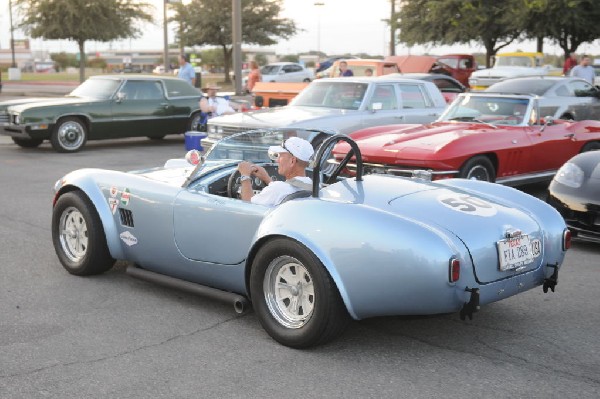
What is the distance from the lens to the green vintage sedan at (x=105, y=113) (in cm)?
1389

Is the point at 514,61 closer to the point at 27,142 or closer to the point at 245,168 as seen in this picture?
the point at 27,142

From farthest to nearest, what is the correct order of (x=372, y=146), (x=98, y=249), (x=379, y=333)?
1. (x=372, y=146)
2. (x=98, y=249)
3. (x=379, y=333)

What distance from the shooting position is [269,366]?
4.05 m

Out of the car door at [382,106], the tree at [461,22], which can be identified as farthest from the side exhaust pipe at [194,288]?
the tree at [461,22]

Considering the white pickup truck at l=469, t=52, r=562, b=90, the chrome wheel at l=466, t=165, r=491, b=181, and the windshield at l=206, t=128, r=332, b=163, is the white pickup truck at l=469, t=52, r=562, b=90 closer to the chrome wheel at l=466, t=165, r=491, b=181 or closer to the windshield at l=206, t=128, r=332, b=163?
the chrome wheel at l=466, t=165, r=491, b=181

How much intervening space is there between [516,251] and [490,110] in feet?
19.1

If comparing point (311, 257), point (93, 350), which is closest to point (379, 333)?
point (311, 257)

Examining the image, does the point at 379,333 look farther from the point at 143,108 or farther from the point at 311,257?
the point at 143,108

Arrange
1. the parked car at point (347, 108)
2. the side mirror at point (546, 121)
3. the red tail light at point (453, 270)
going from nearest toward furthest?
the red tail light at point (453, 270) < the side mirror at point (546, 121) < the parked car at point (347, 108)

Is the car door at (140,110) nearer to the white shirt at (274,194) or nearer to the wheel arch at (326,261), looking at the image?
the white shirt at (274,194)

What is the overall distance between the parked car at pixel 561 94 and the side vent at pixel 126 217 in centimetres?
806

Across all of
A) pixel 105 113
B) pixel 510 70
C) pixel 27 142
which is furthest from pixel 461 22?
pixel 27 142

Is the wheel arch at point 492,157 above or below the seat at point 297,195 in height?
below

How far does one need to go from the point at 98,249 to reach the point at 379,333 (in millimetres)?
2203
